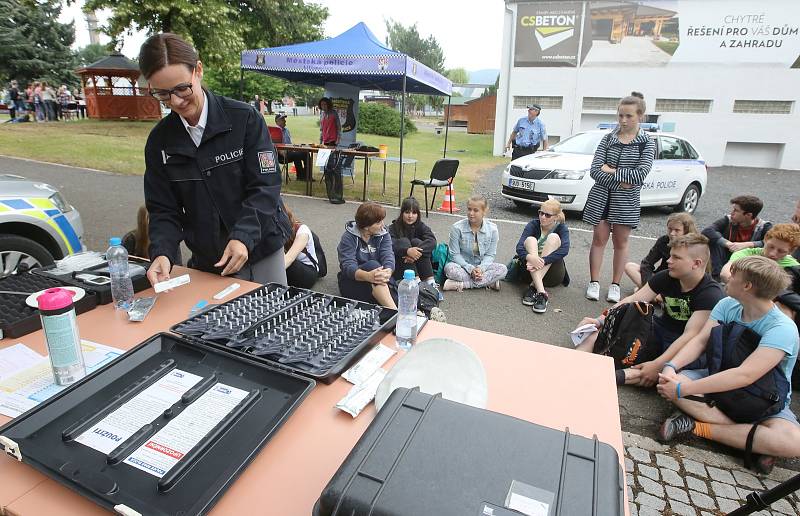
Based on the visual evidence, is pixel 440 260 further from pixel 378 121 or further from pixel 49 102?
pixel 49 102

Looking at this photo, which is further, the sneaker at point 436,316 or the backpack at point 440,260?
the backpack at point 440,260

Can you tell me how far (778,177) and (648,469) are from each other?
17.0m

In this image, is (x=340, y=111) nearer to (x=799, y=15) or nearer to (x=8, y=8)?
(x=799, y=15)

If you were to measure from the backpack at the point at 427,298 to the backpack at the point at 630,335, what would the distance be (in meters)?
1.38

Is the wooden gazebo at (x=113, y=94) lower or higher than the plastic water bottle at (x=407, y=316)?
higher

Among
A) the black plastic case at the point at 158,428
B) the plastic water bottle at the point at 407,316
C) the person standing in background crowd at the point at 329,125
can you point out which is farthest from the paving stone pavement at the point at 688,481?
the person standing in background crowd at the point at 329,125

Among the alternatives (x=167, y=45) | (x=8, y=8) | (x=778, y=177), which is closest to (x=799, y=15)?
(x=778, y=177)

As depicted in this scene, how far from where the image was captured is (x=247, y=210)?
1.95 metres

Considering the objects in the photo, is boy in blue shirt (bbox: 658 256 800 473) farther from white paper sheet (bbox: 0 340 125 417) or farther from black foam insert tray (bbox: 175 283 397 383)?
white paper sheet (bbox: 0 340 125 417)

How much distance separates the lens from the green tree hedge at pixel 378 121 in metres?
26.6

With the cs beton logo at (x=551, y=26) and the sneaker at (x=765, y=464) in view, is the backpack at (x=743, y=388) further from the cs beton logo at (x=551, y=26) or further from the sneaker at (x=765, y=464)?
the cs beton logo at (x=551, y=26)

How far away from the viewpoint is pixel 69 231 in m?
3.50

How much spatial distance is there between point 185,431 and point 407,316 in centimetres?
84

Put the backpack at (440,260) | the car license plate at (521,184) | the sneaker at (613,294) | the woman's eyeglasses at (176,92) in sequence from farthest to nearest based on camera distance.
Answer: the car license plate at (521,184), the backpack at (440,260), the sneaker at (613,294), the woman's eyeglasses at (176,92)
